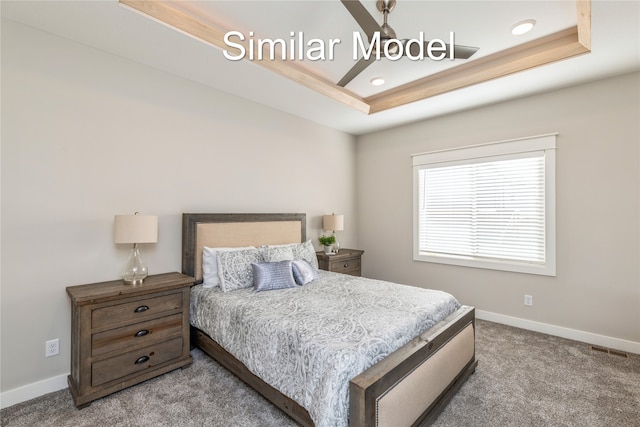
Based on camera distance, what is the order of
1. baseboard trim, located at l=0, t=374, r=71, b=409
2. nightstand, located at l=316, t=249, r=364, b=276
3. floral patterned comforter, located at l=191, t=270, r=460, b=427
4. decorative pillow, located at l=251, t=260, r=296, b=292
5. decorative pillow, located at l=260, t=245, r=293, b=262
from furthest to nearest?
nightstand, located at l=316, t=249, r=364, b=276
decorative pillow, located at l=260, t=245, r=293, b=262
decorative pillow, located at l=251, t=260, r=296, b=292
baseboard trim, located at l=0, t=374, r=71, b=409
floral patterned comforter, located at l=191, t=270, r=460, b=427

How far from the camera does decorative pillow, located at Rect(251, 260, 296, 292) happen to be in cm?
274

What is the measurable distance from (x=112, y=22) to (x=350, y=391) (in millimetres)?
2922

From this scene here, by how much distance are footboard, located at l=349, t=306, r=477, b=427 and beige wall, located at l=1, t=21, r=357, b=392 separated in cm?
230

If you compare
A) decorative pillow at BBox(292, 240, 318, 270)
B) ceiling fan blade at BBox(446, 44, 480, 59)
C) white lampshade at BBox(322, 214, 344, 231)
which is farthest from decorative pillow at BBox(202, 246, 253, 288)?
ceiling fan blade at BBox(446, 44, 480, 59)

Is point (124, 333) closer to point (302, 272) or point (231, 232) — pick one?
point (231, 232)

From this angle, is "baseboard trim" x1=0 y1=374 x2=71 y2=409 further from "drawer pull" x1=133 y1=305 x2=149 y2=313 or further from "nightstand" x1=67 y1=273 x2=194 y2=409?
"drawer pull" x1=133 y1=305 x2=149 y2=313

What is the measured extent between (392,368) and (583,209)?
303cm

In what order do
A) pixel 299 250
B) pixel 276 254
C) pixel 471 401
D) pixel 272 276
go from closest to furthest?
pixel 471 401
pixel 272 276
pixel 276 254
pixel 299 250

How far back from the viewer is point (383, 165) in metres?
4.86

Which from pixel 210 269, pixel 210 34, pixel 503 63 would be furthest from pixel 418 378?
pixel 503 63

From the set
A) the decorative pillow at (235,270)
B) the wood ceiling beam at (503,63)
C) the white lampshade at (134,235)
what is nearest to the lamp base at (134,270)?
the white lampshade at (134,235)

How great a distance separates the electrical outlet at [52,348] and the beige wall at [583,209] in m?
4.28

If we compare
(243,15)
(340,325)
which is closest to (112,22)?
(243,15)

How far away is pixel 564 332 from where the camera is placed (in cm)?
327
